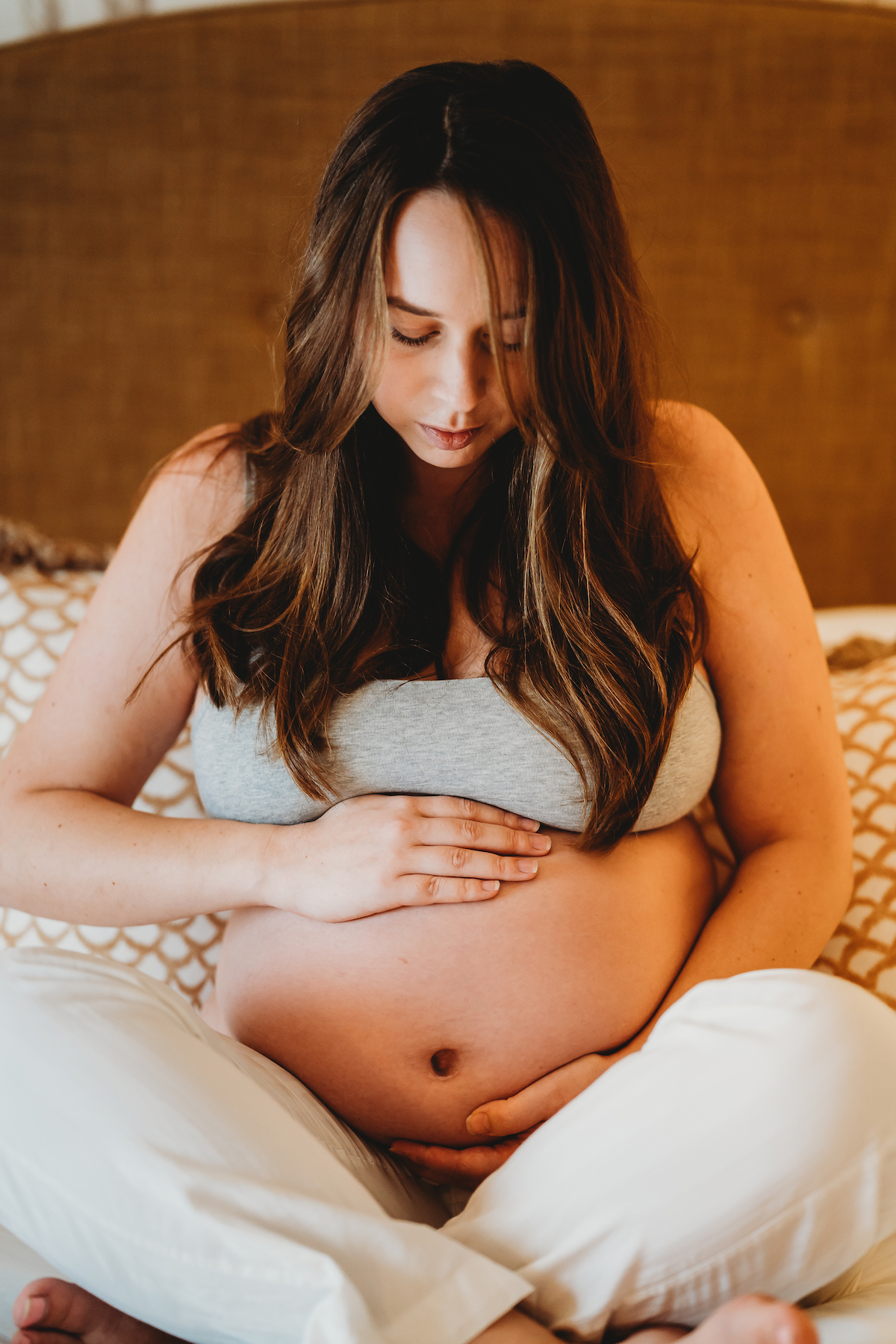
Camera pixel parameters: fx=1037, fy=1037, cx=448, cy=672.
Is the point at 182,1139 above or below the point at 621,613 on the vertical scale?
below

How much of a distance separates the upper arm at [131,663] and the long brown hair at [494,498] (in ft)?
0.11

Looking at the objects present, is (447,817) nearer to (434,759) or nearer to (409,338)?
(434,759)

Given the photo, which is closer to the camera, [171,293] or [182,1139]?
[182,1139]

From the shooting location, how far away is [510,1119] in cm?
80

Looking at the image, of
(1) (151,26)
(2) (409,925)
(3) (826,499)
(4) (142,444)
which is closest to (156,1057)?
(2) (409,925)

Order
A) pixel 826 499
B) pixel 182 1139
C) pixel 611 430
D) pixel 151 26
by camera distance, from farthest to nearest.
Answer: pixel 826 499 → pixel 151 26 → pixel 611 430 → pixel 182 1139

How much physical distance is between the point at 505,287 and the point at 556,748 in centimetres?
36

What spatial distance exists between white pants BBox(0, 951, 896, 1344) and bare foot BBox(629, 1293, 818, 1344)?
0.17 ft

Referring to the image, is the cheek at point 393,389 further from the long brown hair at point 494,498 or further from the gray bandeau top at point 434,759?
the gray bandeau top at point 434,759

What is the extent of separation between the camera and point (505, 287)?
760mm

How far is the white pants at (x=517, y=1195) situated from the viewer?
608 millimetres

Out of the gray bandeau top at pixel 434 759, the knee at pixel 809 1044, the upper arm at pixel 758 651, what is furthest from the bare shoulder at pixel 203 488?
the knee at pixel 809 1044

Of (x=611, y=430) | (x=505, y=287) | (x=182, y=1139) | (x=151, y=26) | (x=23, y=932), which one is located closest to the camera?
(x=182, y=1139)

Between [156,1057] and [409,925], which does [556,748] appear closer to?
[409,925]
